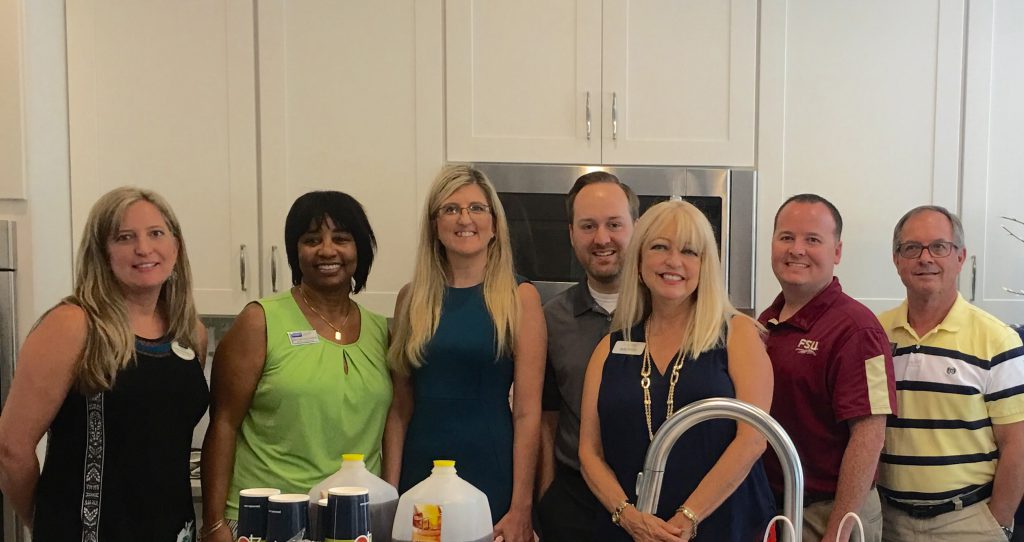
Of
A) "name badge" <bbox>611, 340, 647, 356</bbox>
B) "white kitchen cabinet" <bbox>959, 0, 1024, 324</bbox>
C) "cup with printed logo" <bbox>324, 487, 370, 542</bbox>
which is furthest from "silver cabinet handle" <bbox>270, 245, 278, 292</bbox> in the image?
"white kitchen cabinet" <bbox>959, 0, 1024, 324</bbox>

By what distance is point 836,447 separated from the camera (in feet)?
6.40

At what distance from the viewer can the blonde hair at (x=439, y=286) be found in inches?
77.6

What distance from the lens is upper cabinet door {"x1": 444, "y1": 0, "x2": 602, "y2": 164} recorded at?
2.70 metres

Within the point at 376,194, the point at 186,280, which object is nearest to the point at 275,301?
the point at 186,280

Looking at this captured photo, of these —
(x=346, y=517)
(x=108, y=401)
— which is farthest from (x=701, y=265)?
(x=108, y=401)

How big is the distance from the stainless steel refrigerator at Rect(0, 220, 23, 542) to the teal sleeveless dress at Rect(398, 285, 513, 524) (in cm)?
127

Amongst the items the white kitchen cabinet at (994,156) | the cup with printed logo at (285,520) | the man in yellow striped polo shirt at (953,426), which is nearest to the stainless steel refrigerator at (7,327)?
the cup with printed logo at (285,520)

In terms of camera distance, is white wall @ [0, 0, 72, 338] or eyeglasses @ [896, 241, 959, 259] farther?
white wall @ [0, 0, 72, 338]

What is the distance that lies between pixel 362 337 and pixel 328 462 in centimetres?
29

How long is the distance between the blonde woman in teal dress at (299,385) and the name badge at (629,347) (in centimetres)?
54

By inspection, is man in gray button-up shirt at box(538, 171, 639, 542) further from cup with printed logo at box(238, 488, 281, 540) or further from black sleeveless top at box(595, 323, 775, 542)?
cup with printed logo at box(238, 488, 281, 540)

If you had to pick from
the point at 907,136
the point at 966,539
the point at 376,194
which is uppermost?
the point at 907,136

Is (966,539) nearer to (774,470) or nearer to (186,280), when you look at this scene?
(774,470)

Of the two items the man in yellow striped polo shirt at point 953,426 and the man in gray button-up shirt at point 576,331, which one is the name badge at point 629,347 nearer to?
the man in gray button-up shirt at point 576,331
